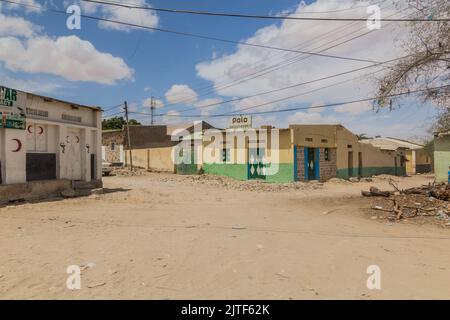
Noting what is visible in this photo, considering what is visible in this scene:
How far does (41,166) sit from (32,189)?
100 centimetres

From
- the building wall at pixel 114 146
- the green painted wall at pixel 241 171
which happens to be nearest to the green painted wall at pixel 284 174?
the green painted wall at pixel 241 171

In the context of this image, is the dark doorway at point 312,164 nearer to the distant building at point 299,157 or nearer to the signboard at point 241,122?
the distant building at point 299,157

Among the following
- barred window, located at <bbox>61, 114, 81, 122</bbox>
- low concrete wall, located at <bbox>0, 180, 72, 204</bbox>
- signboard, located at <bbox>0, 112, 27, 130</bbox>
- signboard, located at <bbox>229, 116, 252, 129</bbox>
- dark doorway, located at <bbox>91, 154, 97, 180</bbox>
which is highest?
signboard, located at <bbox>229, 116, 252, 129</bbox>

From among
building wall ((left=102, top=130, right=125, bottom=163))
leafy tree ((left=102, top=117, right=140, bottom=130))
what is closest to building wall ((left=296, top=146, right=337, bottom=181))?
building wall ((left=102, top=130, right=125, bottom=163))

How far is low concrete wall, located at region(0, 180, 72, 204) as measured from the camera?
10305 mm

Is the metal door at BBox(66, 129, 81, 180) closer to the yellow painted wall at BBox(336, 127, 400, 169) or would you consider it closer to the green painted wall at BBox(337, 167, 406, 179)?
the yellow painted wall at BBox(336, 127, 400, 169)

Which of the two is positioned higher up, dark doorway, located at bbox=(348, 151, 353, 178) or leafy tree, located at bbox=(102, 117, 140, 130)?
leafy tree, located at bbox=(102, 117, 140, 130)

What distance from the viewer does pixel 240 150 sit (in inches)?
904

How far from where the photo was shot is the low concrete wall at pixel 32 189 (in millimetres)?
10305

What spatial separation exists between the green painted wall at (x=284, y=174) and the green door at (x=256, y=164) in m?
0.91

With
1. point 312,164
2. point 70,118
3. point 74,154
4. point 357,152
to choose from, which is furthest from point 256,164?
point 70,118

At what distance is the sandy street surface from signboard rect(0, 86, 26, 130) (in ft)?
9.45

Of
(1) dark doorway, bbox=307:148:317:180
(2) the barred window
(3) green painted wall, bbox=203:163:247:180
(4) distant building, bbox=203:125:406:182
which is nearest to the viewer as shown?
(2) the barred window

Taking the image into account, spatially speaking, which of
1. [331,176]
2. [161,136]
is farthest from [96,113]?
[161,136]
